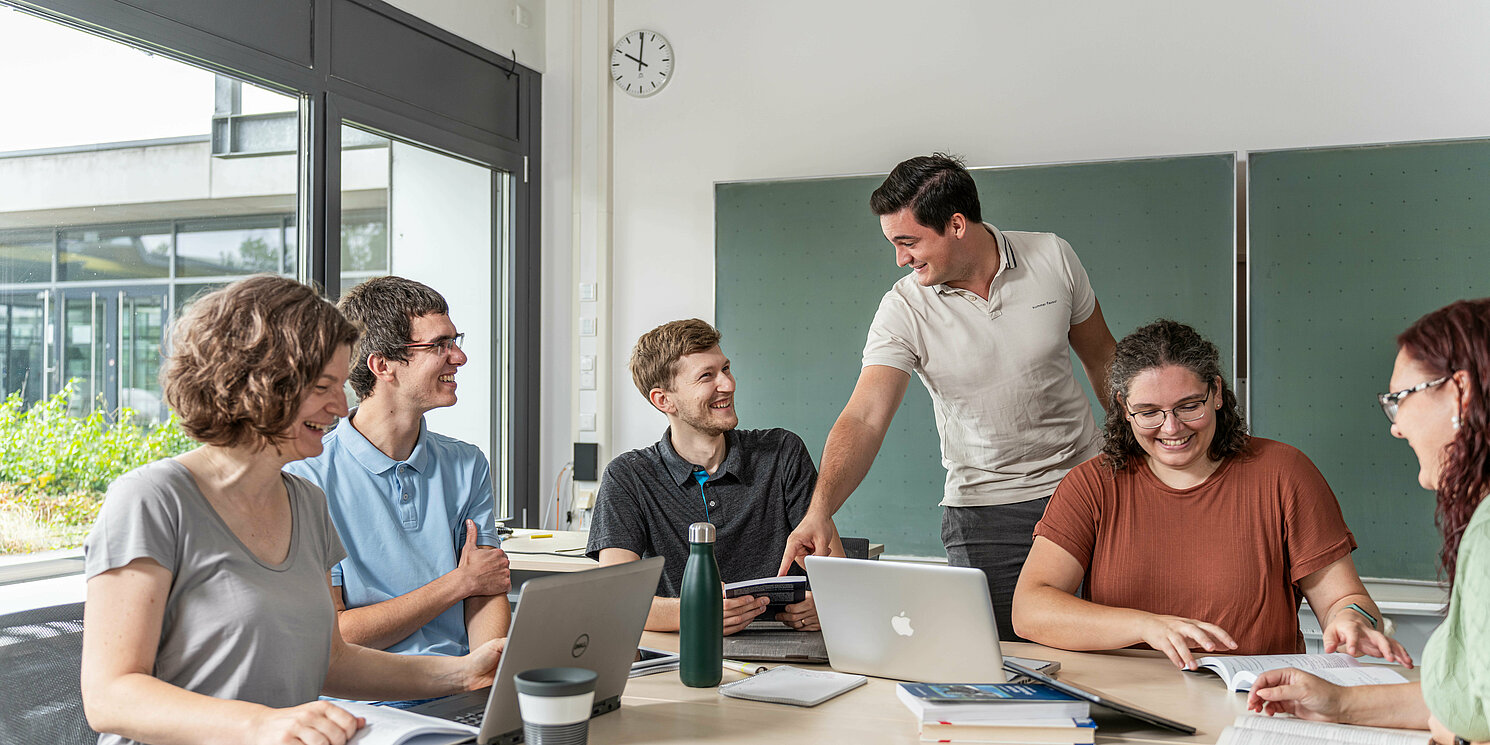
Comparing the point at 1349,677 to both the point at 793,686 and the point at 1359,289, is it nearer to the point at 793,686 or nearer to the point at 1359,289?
the point at 793,686

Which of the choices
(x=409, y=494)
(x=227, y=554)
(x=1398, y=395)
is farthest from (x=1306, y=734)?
(x=409, y=494)

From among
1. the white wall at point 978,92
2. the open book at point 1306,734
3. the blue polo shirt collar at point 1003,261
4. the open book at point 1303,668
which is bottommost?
the open book at point 1306,734

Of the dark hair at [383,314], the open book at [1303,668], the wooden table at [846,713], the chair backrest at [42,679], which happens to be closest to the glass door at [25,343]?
the dark hair at [383,314]

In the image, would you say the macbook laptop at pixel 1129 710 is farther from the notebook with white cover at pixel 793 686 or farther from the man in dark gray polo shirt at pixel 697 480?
the man in dark gray polo shirt at pixel 697 480

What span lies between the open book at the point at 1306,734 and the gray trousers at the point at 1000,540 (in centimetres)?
108

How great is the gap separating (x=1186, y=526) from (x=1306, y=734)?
26.5 inches

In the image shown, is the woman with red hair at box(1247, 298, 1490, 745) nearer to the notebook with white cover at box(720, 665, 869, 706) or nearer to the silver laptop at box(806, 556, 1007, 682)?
the silver laptop at box(806, 556, 1007, 682)

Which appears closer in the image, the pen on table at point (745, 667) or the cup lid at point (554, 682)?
the cup lid at point (554, 682)

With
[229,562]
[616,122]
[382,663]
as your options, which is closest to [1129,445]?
[382,663]

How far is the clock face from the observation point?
4.51m

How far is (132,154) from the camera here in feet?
10.2

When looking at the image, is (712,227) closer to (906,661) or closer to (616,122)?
(616,122)

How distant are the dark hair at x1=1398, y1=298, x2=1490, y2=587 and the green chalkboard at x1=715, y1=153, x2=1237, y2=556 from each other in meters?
2.57

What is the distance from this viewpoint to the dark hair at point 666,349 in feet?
7.68
